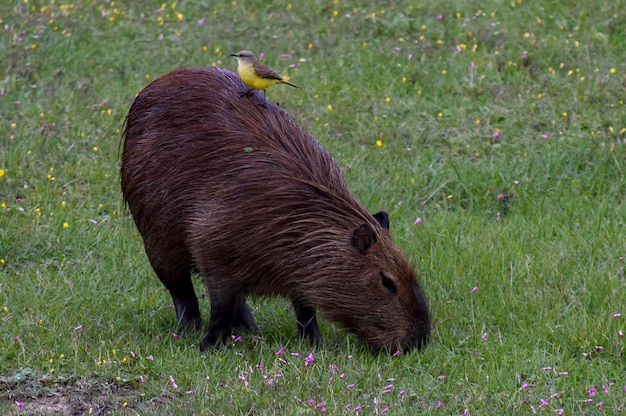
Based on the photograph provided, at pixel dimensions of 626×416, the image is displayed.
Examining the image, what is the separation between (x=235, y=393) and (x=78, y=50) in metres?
5.39

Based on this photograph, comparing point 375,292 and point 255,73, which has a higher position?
point 255,73

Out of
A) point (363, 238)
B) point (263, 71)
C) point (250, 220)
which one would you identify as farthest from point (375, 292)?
point (263, 71)

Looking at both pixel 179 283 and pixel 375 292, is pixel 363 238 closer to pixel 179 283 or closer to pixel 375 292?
pixel 375 292

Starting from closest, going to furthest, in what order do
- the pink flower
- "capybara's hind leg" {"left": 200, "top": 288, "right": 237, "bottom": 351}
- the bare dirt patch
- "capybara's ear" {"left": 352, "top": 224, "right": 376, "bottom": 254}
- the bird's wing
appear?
the bare dirt patch < the pink flower < "capybara's ear" {"left": 352, "top": 224, "right": 376, "bottom": 254} < "capybara's hind leg" {"left": 200, "top": 288, "right": 237, "bottom": 351} < the bird's wing

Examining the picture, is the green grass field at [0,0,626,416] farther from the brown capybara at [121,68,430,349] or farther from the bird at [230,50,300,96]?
the bird at [230,50,300,96]

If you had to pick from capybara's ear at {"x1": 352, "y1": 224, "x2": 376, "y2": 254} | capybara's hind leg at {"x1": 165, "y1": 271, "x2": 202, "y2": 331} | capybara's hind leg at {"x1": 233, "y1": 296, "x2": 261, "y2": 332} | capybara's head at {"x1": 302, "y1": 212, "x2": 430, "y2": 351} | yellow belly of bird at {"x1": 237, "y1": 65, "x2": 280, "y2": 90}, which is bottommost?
capybara's hind leg at {"x1": 233, "y1": 296, "x2": 261, "y2": 332}

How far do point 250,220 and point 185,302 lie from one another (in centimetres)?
74

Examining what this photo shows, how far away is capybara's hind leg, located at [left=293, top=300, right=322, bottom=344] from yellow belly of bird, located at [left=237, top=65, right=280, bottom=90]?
1.09 metres

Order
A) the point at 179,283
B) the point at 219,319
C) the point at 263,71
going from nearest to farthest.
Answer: the point at 219,319, the point at 263,71, the point at 179,283

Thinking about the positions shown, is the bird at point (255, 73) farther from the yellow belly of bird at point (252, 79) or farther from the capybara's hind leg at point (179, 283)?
the capybara's hind leg at point (179, 283)

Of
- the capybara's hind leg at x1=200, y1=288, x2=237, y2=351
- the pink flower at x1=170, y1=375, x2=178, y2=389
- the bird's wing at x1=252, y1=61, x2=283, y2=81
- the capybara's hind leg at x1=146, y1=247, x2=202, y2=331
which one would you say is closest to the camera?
the pink flower at x1=170, y1=375, x2=178, y2=389

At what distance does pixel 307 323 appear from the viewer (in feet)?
17.6

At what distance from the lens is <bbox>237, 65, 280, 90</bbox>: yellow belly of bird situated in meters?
5.48

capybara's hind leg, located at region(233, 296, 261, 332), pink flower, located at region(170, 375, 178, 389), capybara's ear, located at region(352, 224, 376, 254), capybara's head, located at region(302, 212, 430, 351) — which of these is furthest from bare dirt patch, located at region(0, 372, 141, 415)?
capybara's ear, located at region(352, 224, 376, 254)
